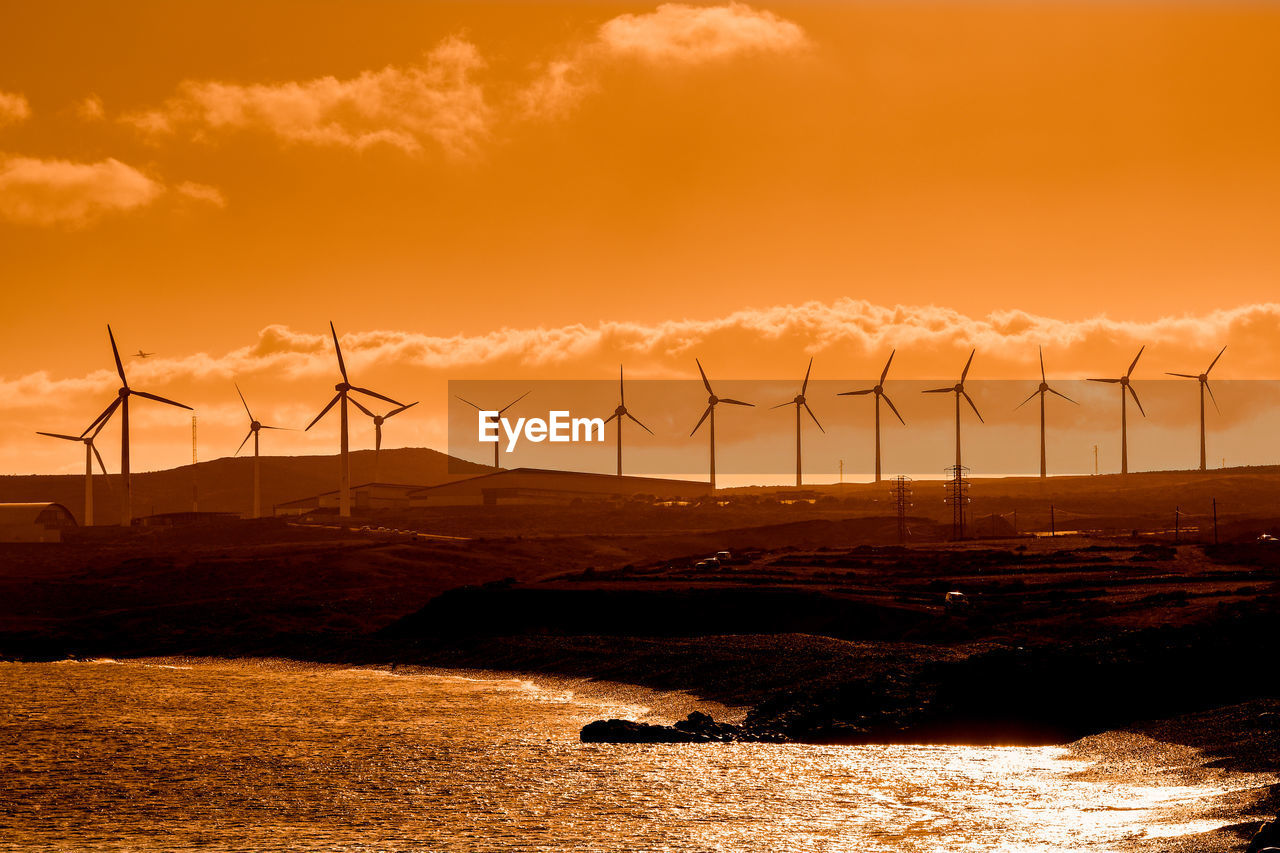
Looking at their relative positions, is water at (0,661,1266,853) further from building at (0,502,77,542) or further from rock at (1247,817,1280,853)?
building at (0,502,77,542)

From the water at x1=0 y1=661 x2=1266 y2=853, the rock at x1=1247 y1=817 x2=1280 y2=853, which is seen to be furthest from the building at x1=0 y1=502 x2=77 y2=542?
the rock at x1=1247 y1=817 x2=1280 y2=853

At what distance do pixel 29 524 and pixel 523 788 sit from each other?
152 metres

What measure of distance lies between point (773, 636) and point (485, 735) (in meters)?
27.9

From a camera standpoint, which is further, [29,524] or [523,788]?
[29,524]

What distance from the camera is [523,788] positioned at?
41719mm

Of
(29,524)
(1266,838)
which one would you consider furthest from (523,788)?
(29,524)

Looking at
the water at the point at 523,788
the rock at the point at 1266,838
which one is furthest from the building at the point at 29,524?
the rock at the point at 1266,838

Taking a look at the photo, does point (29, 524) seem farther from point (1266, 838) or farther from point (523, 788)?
point (1266, 838)

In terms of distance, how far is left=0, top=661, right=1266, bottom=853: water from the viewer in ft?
113

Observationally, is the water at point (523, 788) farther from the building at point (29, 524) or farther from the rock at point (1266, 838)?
the building at point (29, 524)

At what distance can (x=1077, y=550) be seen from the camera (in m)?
137

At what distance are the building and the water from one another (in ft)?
406

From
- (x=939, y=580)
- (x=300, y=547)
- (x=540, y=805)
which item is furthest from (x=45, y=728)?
(x=300, y=547)

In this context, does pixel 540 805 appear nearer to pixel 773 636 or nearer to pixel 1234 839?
pixel 1234 839
